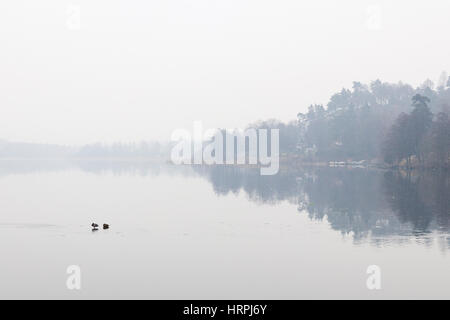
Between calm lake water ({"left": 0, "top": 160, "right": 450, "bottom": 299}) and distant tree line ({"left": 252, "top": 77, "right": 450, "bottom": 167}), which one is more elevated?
distant tree line ({"left": 252, "top": 77, "right": 450, "bottom": 167})

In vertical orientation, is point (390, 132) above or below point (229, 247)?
above

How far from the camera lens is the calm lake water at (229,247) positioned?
970 inches

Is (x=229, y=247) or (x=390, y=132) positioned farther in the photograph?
(x=390, y=132)

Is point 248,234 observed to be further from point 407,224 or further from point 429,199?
point 429,199

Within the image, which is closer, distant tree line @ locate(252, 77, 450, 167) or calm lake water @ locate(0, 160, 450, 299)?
calm lake water @ locate(0, 160, 450, 299)

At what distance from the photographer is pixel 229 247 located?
34.1 metres

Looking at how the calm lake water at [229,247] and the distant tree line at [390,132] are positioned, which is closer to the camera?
the calm lake water at [229,247]

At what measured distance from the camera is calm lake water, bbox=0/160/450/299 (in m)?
24.6
